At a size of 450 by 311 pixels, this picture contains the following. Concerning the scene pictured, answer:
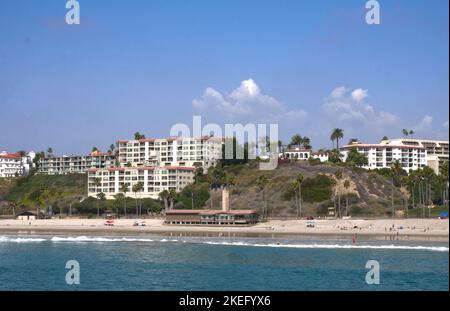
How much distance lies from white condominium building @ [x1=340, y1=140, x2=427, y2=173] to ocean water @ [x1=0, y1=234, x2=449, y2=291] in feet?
298

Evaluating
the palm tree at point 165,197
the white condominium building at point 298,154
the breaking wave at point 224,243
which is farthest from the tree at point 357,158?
the breaking wave at point 224,243

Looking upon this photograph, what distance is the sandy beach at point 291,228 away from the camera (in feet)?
321

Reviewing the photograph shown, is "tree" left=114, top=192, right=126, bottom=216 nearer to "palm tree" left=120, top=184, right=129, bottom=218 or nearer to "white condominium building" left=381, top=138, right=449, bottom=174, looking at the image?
"palm tree" left=120, top=184, right=129, bottom=218

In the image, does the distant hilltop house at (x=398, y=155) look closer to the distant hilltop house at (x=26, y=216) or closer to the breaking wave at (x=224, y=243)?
the distant hilltop house at (x=26, y=216)

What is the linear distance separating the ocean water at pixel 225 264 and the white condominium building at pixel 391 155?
9091 cm

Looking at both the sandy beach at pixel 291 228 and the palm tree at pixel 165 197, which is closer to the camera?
the sandy beach at pixel 291 228

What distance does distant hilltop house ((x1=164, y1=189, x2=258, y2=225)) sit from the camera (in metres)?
117

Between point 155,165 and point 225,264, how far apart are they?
11307 cm

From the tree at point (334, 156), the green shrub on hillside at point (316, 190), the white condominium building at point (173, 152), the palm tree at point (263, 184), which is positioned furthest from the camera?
the white condominium building at point (173, 152)

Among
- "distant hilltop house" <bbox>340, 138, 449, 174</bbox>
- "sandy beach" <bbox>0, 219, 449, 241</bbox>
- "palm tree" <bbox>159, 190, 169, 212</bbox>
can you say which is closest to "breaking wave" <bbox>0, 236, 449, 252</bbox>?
"sandy beach" <bbox>0, 219, 449, 241</bbox>

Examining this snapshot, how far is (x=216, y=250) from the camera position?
267 ft
